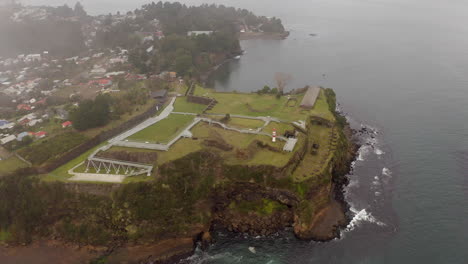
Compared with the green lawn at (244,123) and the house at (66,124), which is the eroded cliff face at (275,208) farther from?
the house at (66,124)

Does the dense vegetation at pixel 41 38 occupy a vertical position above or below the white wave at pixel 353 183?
above

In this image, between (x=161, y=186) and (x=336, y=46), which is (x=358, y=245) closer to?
(x=161, y=186)

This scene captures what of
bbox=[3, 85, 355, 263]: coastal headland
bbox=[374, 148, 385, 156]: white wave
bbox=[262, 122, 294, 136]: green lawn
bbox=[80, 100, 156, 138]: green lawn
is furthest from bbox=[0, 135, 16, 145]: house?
bbox=[374, 148, 385, 156]: white wave

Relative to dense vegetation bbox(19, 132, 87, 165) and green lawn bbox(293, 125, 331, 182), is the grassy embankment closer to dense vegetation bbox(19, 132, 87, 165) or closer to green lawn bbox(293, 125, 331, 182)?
green lawn bbox(293, 125, 331, 182)

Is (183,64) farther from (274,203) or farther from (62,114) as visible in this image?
(274,203)

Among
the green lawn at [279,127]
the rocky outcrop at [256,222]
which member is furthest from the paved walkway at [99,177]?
the green lawn at [279,127]

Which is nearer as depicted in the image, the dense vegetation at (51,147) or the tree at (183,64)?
the dense vegetation at (51,147)
